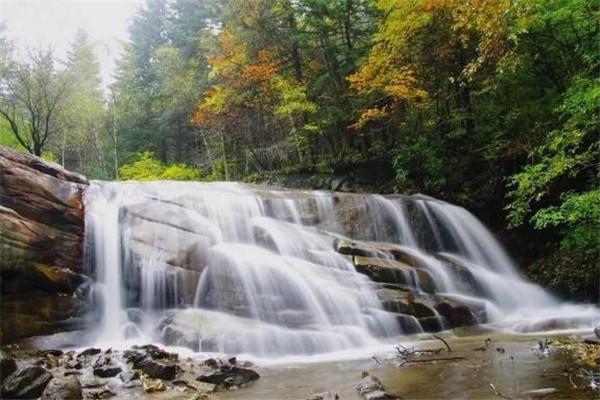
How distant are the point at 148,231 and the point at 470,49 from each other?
1145 cm

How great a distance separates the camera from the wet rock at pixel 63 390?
4602 mm

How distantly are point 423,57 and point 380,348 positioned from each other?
10.8 meters

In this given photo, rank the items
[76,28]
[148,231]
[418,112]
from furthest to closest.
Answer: [76,28], [418,112], [148,231]

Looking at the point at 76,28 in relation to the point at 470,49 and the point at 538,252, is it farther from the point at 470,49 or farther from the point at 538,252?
the point at 538,252

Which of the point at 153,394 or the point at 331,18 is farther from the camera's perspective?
the point at 331,18

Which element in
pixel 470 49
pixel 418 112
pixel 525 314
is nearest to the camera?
pixel 525 314

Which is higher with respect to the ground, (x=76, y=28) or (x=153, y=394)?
(x=76, y=28)

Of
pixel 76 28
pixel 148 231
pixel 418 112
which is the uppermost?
pixel 76 28

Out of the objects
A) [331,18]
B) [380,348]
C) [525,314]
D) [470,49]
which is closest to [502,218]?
[525,314]

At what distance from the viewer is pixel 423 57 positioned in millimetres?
15430

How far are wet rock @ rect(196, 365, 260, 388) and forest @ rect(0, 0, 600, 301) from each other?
20.4ft

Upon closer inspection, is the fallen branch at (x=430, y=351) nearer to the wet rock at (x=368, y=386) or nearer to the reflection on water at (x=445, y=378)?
the reflection on water at (x=445, y=378)

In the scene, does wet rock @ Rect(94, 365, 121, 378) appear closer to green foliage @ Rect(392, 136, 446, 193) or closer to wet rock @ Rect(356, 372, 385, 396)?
wet rock @ Rect(356, 372, 385, 396)

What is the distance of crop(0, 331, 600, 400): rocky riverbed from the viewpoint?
469 centimetres
